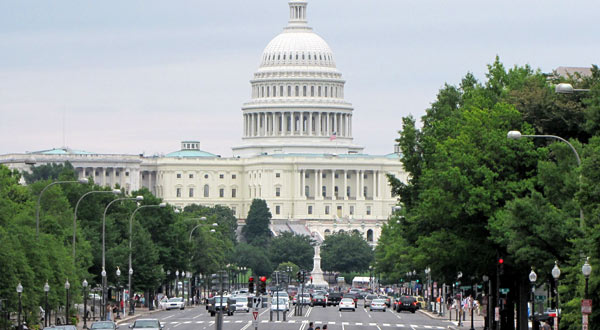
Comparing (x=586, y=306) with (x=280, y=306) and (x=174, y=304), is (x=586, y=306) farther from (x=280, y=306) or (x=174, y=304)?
(x=174, y=304)

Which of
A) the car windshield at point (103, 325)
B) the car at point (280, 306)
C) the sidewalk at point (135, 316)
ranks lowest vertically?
the car windshield at point (103, 325)

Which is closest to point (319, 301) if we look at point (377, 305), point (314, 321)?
point (377, 305)

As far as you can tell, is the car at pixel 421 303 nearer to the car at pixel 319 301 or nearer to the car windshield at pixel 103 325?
the car at pixel 319 301

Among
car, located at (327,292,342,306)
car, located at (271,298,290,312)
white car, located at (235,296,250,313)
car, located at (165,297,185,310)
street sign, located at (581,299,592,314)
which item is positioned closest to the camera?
street sign, located at (581,299,592,314)

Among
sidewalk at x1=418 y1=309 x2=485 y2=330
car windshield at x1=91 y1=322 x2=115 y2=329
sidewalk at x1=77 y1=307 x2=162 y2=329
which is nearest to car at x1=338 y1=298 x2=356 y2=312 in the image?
sidewalk at x1=418 y1=309 x2=485 y2=330

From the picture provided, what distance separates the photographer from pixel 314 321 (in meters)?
104

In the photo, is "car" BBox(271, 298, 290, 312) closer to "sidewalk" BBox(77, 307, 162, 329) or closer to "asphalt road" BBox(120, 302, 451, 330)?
"asphalt road" BBox(120, 302, 451, 330)

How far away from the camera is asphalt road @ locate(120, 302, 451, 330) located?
309ft

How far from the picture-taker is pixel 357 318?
111250 mm

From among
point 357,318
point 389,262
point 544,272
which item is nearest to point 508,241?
point 544,272

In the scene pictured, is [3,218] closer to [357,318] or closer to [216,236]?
[357,318]

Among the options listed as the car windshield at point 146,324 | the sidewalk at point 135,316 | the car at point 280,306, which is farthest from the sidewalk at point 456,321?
the car windshield at point 146,324

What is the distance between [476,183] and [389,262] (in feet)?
284

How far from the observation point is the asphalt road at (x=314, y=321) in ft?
309
